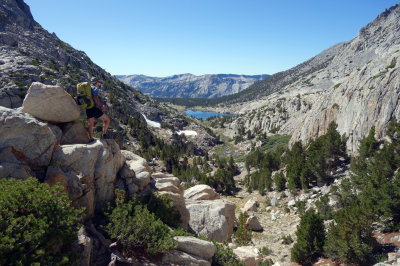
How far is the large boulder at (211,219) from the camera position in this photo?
611 inches

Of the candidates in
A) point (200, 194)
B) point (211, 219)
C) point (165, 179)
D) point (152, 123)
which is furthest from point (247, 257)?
point (152, 123)

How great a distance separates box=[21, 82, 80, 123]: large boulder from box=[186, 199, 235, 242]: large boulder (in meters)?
9.97

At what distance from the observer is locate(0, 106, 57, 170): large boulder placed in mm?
8633

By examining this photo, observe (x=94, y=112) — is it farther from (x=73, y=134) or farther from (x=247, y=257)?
(x=247, y=257)

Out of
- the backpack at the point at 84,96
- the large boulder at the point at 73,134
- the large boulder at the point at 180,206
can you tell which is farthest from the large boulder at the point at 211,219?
the backpack at the point at 84,96

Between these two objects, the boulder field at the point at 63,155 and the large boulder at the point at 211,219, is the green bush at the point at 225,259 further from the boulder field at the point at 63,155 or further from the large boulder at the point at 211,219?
the large boulder at the point at 211,219

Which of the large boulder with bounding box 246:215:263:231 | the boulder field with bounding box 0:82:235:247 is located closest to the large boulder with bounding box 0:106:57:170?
the boulder field with bounding box 0:82:235:247

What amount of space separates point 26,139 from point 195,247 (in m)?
8.49

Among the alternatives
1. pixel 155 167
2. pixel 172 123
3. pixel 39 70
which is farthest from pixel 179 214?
pixel 172 123

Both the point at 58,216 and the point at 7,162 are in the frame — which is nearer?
the point at 58,216

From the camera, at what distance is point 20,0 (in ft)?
311

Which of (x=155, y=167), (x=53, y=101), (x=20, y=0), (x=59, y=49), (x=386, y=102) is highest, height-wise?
(x=20, y=0)

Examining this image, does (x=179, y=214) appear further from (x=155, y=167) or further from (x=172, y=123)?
(x=172, y=123)

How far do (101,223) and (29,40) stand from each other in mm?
94699
